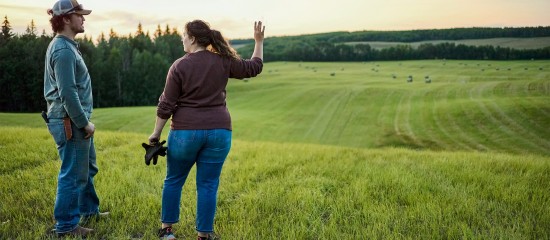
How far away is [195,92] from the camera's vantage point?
11.8 feet

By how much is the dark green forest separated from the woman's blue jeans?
33427 millimetres

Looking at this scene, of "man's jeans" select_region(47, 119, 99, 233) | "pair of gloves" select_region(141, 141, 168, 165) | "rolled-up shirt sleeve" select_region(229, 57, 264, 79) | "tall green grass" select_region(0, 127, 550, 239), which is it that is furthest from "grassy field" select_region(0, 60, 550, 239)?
"rolled-up shirt sleeve" select_region(229, 57, 264, 79)

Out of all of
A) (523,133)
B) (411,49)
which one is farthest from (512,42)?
(411,49)

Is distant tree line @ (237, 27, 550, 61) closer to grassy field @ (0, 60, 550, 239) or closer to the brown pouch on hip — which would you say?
grassy field @ (0, 60, 550, 239)

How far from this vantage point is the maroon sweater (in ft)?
11.7

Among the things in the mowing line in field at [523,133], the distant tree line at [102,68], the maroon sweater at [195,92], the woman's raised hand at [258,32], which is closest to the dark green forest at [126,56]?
the distant tree line at [102,68]

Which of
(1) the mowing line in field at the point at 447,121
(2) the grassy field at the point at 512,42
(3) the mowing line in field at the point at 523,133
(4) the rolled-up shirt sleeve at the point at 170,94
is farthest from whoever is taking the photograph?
(2) the grassy field at the point at 512,42

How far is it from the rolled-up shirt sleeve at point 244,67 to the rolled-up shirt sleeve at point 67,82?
1584 millimetres

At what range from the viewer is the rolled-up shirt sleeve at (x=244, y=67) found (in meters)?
3.81

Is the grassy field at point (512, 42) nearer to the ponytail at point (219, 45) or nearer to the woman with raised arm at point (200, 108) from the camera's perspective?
the ponytail at point (219, 45)

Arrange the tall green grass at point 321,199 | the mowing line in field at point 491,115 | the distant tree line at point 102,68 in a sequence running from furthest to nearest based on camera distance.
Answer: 1. the distant tree line at point 102,68
2. the mowing line in field at point 491,115
3. the tall green grass at point 321,199

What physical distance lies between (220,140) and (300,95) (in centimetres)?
5022

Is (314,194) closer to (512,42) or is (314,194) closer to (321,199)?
(321,199)

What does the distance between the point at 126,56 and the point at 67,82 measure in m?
79.3
